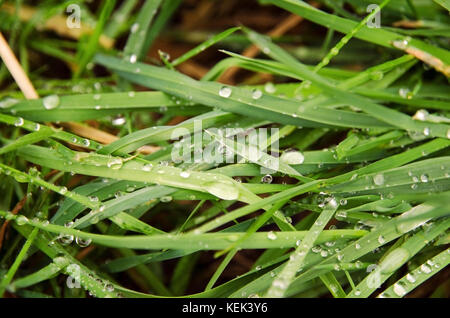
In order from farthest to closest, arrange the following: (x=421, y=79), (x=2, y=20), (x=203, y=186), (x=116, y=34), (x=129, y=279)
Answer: (x=116, y=34)
(x=2, y=20)
(x=129, y=279)
(x=421, y=79)
(x=203, y=186)

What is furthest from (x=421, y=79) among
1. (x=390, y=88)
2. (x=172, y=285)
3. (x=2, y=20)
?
(x=2, y=20)

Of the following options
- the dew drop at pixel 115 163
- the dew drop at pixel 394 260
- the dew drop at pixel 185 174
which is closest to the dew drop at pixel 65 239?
the dew drop at pixel 115 163

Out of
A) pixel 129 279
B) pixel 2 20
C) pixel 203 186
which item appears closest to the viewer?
pixel 203 186

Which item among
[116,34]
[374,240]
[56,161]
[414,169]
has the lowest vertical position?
[374,240]

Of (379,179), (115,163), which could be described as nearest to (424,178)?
(379,179)

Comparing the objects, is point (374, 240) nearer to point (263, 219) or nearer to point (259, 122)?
point (263, 219)

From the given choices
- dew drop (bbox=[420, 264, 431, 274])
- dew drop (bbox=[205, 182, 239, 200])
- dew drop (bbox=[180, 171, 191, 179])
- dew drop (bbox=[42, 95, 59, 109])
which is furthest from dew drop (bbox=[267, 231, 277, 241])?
dew drop (bbox=[42, 95, 59, 109])

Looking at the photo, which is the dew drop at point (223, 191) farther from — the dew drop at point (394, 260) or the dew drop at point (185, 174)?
the dew drop at point (394, 260)

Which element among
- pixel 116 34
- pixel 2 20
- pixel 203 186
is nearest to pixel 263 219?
pixel 203 186

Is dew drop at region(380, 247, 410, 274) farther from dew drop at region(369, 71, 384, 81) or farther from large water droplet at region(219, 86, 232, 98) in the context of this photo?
large water droplet at region(219, 86, 232, 98)
